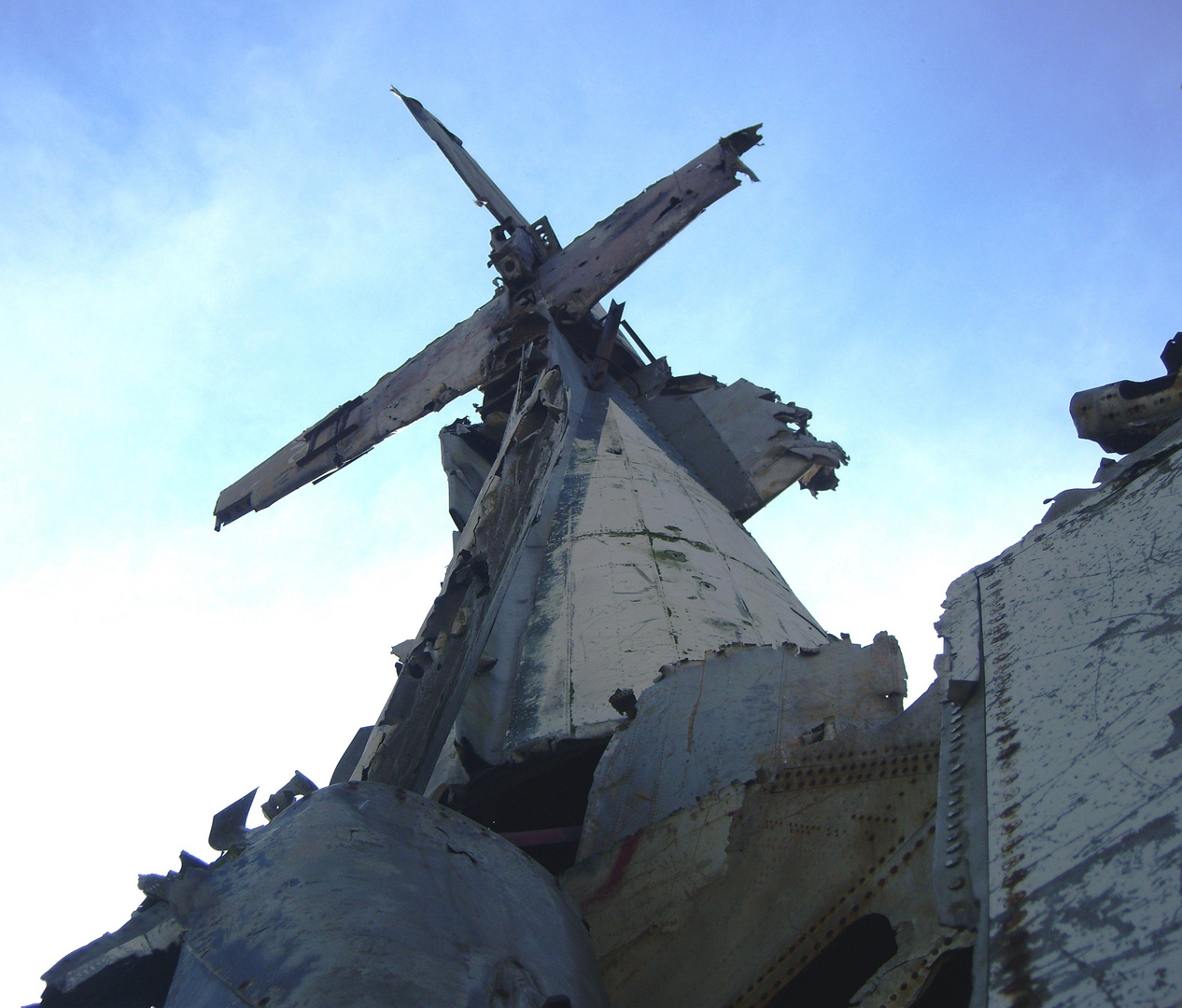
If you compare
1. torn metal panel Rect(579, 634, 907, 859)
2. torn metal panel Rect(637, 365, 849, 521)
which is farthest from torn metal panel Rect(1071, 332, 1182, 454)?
torn metal panel Rect(637, 365, 849, 521)

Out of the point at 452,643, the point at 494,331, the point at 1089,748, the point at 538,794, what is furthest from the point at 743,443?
the point at 1089,748

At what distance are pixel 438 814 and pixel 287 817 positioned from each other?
1.56 ft

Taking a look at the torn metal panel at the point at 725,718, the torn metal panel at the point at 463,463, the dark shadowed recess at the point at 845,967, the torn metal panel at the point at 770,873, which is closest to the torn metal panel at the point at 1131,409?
the torn metal panel at the point at 770,873

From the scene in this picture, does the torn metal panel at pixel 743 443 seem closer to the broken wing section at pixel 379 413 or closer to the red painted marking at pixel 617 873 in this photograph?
the broken wing section at pixel 379 413

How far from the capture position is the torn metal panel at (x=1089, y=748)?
1.57 m

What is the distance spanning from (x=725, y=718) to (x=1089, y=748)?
239 cm

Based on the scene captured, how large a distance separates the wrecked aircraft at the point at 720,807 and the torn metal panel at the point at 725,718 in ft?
0.04

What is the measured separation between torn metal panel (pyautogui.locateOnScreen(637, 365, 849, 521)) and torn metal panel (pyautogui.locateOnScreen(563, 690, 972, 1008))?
5674 mm

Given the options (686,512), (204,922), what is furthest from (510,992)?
(686,512)

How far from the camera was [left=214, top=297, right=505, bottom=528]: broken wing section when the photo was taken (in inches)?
431

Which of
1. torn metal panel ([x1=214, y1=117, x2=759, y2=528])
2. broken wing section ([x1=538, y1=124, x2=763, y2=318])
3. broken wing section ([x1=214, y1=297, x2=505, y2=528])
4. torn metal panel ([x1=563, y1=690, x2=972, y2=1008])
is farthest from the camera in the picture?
broken wing section ([x1=214, y1=297, x2=505, y2=528])

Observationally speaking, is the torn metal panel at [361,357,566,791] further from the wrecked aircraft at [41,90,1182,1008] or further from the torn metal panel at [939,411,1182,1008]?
the torn metal panel at [939,411,1182,1008]

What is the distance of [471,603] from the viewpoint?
4285 millimetres

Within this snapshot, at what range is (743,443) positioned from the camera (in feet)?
31.5
